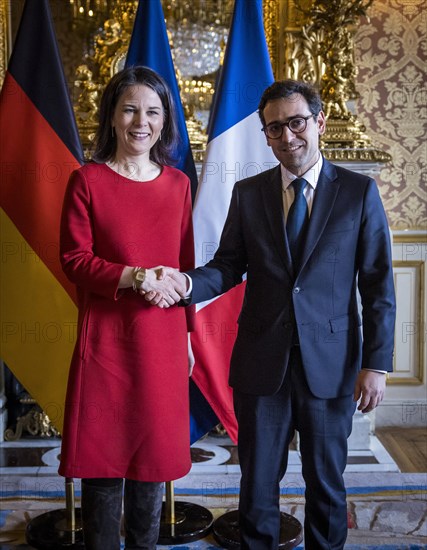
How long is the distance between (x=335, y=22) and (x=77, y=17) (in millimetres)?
1377

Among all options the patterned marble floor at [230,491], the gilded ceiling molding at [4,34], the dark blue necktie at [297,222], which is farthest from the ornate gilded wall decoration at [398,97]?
the dark blue necktie at [297,222]

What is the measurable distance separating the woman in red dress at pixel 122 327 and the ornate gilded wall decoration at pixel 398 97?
6.92 ft

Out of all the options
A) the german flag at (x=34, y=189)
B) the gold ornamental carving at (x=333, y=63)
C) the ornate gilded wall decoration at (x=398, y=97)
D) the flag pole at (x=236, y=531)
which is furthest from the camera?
the ornate gilded wall decoration at (x=398, y=97)

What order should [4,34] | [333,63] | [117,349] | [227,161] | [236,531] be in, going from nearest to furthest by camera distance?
1. [117,349]
2. [236,531]
3. [227,161]
4. [333,63]
5. [4,34]

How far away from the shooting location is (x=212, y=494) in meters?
2.95

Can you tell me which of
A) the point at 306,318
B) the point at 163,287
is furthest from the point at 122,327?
the point at 306,318

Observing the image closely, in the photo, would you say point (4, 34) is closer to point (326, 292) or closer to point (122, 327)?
point (122, 327)

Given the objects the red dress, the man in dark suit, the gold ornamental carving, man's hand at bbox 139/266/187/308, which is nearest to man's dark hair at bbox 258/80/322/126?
the man in dark suit

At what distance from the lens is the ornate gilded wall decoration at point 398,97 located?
12.6 feet

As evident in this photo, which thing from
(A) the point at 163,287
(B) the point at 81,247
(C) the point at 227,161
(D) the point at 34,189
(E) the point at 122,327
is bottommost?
(E) the point at 122,327

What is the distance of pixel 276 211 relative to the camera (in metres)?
1.97

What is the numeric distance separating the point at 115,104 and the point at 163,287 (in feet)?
1.75

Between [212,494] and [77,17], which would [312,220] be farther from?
[77,17]

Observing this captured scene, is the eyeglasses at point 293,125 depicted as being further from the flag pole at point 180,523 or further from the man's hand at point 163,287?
the flag pole at point 180,523
